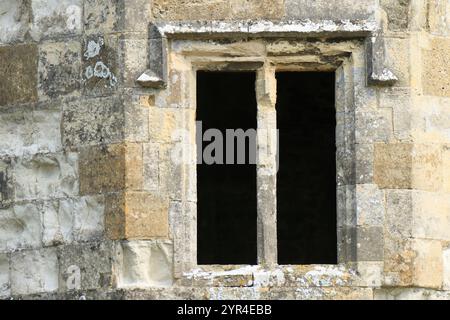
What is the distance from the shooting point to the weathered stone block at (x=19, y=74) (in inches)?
472

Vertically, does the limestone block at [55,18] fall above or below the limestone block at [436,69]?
above

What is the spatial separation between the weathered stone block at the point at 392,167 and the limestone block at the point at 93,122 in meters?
1.53

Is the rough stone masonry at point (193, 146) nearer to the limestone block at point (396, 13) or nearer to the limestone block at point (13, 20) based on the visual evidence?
the limestone block at point (396, 13)

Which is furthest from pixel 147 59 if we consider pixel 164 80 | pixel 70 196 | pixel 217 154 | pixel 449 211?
pixel 217 154

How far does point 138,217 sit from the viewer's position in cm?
1141

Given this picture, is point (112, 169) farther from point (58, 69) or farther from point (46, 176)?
point (58, 69)

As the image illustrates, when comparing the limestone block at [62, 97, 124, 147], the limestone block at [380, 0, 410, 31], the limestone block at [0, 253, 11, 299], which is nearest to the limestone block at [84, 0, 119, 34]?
the limestone block at [62, 97, 124, 147]

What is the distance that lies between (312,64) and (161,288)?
164 centimetres

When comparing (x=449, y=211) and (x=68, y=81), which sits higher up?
(x=68, y=81)

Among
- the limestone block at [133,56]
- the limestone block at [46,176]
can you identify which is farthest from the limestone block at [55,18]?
the limestone block at [46,176]

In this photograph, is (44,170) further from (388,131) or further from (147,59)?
(388,131)

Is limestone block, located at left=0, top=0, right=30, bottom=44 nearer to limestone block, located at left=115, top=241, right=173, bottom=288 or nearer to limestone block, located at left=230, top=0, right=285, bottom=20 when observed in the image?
limestone block, located at left=230, top=0, right=285, bottom=20

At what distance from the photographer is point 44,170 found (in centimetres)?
1191

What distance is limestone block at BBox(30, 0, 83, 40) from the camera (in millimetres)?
11867
